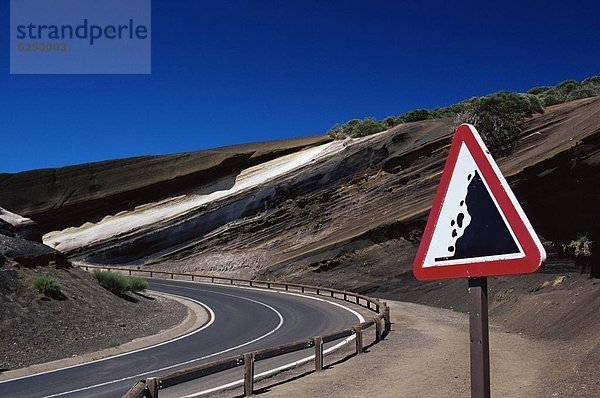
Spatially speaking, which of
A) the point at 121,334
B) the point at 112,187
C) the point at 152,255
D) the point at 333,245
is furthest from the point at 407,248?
the point at 112,187

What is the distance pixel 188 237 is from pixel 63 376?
46266 millimetres

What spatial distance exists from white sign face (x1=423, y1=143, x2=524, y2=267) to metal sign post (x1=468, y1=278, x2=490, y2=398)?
0.17 m

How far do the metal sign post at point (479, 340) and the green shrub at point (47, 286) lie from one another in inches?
807

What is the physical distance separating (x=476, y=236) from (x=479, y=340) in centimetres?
56

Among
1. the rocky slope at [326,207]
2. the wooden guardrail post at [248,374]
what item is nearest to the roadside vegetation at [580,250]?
the rocky slope at [326,207]

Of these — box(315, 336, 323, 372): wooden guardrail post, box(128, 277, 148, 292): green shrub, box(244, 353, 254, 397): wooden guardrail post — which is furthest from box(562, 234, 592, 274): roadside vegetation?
box(128, 277, 148, 292): green shrub

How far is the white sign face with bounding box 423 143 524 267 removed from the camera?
9.20 ft

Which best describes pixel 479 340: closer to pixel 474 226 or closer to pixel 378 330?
pixel 474 226

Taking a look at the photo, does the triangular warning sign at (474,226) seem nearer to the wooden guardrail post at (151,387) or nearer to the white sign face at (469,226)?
the white sign face at (469,226)

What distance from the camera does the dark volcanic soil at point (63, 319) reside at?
16.5m

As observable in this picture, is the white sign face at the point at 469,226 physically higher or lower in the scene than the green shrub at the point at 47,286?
higher

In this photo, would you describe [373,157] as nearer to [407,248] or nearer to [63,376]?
[407,248]

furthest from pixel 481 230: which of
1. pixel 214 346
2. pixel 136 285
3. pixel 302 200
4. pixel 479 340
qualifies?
pixel 302 200

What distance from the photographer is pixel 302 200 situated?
53062 millimetres
